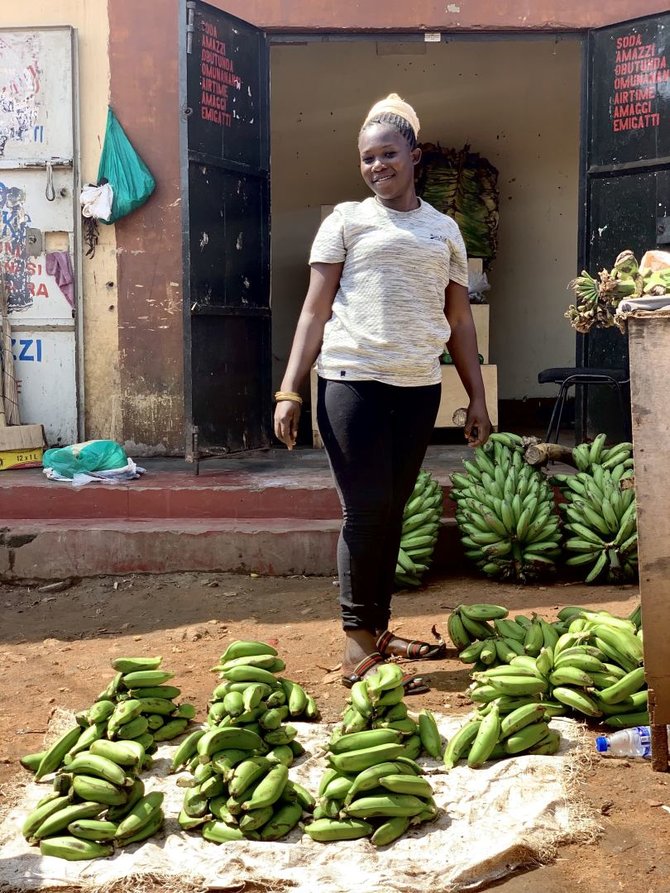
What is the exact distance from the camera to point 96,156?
7.60 m

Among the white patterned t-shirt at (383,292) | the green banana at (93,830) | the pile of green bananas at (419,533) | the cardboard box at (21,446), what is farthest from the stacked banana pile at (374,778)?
the cardboard box at (21,446)

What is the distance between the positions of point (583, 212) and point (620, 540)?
116 inches

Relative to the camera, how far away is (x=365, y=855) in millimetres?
2777

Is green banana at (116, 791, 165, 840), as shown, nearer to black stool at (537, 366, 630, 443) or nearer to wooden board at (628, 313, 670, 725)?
wooden board at (628, 313, 670, 725)

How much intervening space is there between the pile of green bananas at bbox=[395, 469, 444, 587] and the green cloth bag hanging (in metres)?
3.14

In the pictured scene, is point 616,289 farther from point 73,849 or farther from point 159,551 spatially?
point 159,551

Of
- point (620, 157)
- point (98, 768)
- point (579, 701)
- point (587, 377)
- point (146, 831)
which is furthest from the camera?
point (620, 157)

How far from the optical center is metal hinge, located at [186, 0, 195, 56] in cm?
665

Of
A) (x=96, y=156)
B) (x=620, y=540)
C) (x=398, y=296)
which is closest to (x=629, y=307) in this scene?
(x=398, y=296)

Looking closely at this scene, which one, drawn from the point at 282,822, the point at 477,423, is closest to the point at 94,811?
the point at 282,822

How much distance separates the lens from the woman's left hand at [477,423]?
4109mm

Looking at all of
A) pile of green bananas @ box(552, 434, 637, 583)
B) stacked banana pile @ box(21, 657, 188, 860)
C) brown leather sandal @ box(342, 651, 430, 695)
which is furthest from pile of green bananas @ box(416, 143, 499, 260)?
stacked banana pile @ box(21, 657, 188, 860)

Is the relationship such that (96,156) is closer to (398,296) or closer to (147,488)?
(147,488)

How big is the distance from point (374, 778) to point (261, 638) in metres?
2.04
